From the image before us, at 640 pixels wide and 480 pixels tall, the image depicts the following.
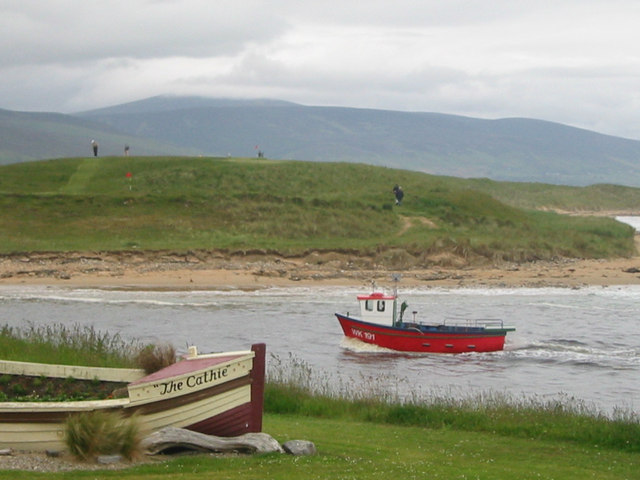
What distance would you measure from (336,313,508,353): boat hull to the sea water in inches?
15.0

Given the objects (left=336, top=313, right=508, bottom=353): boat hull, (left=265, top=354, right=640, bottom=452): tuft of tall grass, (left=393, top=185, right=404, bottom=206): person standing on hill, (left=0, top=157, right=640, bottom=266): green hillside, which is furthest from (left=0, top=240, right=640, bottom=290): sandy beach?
(left=265, top=354, right=640, bottom=452): tuft of tall grass

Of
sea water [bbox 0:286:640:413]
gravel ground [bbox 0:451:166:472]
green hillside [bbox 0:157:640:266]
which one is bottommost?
sea water [bbox 0:286:640:413]

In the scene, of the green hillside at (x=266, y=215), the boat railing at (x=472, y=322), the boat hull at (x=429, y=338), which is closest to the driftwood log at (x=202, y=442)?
the boat hull at (x=429, y=338)

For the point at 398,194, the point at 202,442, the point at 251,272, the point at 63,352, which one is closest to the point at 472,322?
the point at 251,272

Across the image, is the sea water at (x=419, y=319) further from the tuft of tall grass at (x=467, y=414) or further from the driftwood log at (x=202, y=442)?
the driftwood log at (x=202, y=442)

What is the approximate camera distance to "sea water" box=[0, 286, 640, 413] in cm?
2728

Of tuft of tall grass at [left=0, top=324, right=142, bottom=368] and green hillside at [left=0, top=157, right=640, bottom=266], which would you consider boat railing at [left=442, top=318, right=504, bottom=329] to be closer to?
green hillside at [left=0, top=157, right=640, bottom=266]

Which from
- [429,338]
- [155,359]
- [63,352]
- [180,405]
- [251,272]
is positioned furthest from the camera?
[251,272]

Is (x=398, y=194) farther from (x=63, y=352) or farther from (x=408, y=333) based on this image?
(x=63, y=352)

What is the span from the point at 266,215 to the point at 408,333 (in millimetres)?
29631

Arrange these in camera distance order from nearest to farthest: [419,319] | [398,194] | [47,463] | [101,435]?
1. [47,463]
2. [101,435]
3. [419,319]
4. [398,194]

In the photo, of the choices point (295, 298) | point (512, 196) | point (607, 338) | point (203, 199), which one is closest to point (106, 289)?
point (295, 298)

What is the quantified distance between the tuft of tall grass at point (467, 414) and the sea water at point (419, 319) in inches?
40.1

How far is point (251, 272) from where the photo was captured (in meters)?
50.8
